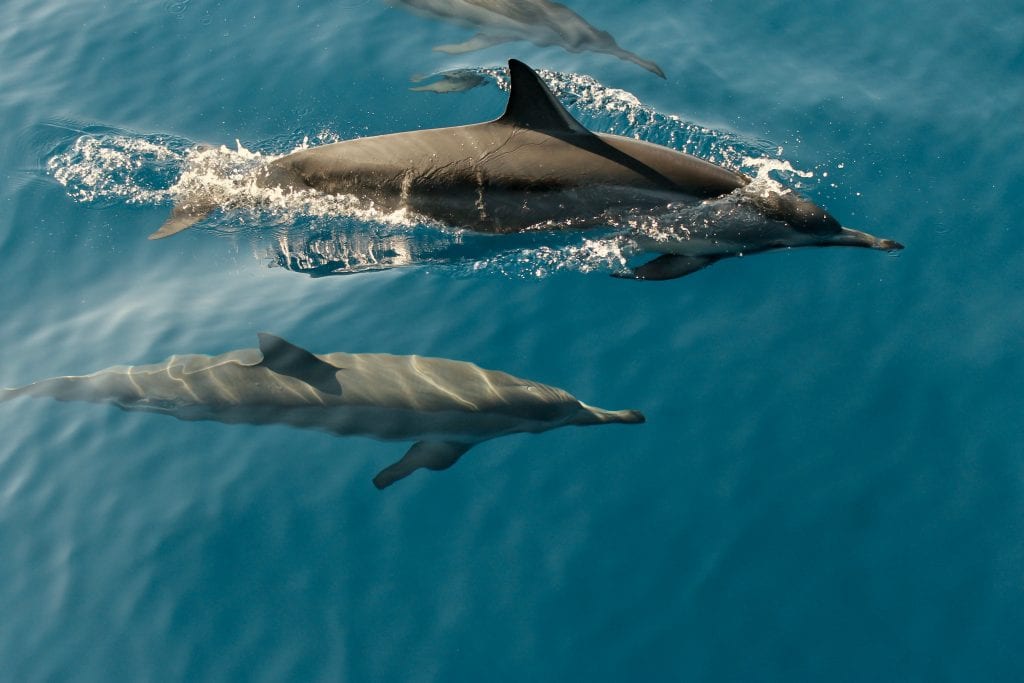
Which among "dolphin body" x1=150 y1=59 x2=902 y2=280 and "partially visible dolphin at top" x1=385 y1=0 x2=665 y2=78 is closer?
"dolphin body" x1=150 y1=59 x2=902 y2=280

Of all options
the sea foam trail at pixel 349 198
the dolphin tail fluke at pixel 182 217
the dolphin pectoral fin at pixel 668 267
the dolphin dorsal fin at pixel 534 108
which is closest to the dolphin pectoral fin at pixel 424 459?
the sea foam trail at pixel 349 198

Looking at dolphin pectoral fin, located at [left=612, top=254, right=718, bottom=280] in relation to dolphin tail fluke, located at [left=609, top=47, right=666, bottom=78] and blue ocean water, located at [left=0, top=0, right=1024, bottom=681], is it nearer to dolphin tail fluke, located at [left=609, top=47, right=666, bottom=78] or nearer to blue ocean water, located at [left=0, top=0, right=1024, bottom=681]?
blue ocean water, located at [left=0, top=0, right=1024, bottom=681]

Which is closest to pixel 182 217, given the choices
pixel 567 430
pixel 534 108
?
pixel 534 108

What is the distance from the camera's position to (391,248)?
8.71 m

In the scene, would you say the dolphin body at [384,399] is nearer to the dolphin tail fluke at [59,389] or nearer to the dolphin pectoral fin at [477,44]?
the dolphin tail fluke at [59,389]

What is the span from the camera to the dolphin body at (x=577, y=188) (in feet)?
26.1

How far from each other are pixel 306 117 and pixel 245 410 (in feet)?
14.4

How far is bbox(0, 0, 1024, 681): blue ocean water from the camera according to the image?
6.25 meters

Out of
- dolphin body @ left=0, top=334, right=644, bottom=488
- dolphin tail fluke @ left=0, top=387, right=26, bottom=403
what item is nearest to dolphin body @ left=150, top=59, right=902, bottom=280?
dolphin body @ left=0, top=334, right=644, bottom=488

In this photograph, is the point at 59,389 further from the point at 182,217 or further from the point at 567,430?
the point at 567,430

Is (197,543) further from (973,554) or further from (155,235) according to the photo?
(973,554)

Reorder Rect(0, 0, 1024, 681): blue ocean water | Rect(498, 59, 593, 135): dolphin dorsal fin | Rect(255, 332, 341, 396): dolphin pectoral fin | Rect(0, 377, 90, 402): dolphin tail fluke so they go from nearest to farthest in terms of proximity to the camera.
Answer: Rect(0, 0, 1024, 681): blue ocean water, Rect(255, 332, 341, 396): dolphin pectoral fin, Rect(498, 59, 593, 135): dolphin dorsal fin, Rect(0, 377, 90, 402): dolphin tail fluke

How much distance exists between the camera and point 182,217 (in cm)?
887

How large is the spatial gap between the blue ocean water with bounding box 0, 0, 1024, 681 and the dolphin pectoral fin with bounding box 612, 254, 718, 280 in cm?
14
